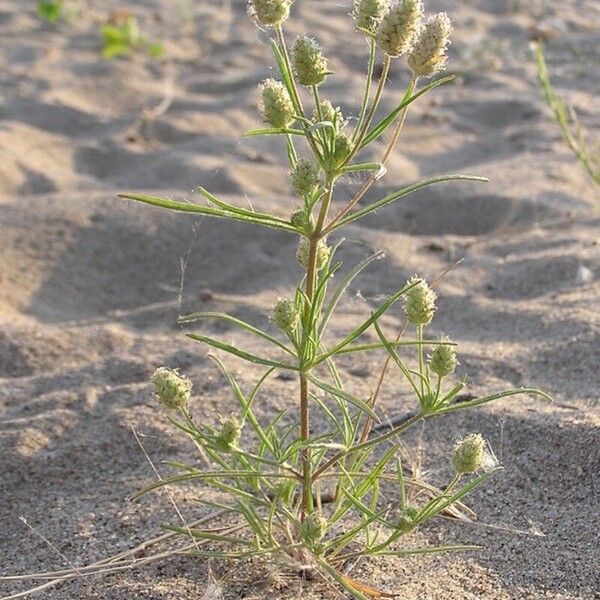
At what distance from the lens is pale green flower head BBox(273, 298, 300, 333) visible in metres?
1.18

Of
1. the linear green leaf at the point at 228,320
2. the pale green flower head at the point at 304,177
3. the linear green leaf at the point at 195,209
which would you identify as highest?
the pale green flower head at the point at 304,177

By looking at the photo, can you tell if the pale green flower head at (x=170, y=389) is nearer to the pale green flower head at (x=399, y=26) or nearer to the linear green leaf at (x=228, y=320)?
the linear green leaf at (x=228, y=320)

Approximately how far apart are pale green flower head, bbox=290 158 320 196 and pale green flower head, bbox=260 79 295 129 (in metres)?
0.06

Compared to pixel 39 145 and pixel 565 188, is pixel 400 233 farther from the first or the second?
pixel 39 145

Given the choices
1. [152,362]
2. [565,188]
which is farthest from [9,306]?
[565,188]

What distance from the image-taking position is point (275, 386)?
202cm

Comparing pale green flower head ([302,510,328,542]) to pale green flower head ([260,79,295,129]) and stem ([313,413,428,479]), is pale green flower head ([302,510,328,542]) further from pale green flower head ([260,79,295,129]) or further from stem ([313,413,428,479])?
pale green flower head ([260,79,295,129])

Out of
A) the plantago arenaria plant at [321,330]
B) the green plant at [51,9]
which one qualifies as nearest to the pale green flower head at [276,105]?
the plantago arenaria plant at [321,330]

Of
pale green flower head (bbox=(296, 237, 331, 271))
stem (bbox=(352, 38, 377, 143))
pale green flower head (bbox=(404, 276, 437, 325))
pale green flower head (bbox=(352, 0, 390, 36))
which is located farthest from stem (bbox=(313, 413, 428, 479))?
pale green flower head (bbox=(352, 0, 390, 36))

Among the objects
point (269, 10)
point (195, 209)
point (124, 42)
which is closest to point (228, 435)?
point (195, 209)

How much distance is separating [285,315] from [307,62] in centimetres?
31

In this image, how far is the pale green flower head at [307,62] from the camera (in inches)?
42.3

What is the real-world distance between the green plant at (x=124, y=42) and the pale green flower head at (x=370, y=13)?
148 inches

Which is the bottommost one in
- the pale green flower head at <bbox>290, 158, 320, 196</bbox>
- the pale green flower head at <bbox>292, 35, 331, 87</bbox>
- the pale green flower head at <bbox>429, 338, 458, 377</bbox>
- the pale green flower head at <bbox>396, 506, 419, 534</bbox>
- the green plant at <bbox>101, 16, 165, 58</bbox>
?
the green plant at <bbox>101, 16, 165, 58</bbox>
